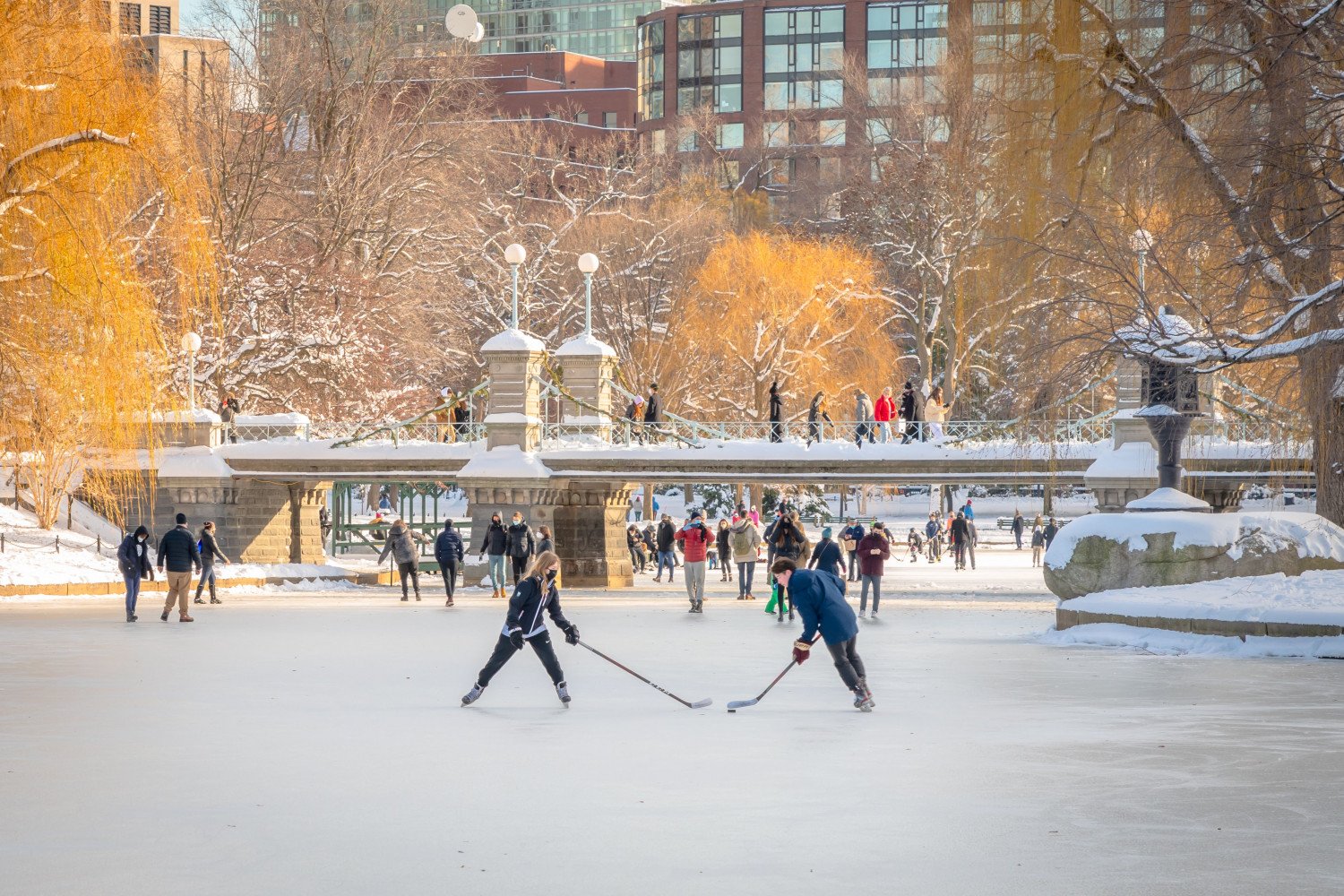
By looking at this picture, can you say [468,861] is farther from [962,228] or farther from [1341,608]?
[962,228]

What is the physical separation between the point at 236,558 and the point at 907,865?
35.8 m

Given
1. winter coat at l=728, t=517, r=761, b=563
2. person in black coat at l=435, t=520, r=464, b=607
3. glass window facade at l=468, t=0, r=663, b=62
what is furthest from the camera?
glass window facade at l=468, t=0, r=663, b=62

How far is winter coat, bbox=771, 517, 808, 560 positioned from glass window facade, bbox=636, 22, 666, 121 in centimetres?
8419

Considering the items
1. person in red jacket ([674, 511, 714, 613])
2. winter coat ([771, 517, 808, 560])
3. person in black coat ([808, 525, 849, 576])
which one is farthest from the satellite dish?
person in black coat ([808, 525, 849, 576])

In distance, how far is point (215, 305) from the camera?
26.1m

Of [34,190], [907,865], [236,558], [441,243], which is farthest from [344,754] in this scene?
[441,243]

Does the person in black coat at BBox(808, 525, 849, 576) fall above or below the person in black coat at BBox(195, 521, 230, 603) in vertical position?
above

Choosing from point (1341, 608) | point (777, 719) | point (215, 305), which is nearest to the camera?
point (777, 719)

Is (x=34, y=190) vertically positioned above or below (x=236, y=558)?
above

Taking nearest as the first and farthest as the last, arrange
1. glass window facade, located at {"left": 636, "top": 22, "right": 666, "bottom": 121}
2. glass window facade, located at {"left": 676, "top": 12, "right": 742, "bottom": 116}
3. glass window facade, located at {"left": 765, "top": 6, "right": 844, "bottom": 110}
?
glass window facade, located at {"left": 765, "top": 6, "right": 844, "bottom": 110} → glass window facade, located at {"left": 676, "top": 12, "right": 742, "bottom": 116} → glass window facade, located at {"left": 636, "top": 22, "right": 666, "bottom": 121}

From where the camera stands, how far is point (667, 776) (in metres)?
11.0

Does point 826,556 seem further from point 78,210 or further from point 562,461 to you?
point 562,461

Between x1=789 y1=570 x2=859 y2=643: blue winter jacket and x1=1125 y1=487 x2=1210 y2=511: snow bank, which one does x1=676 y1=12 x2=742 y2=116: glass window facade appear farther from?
x1=789 y1=570 x2=859 y2=643: blue winter jacket

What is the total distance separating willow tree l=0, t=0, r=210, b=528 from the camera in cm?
2253
